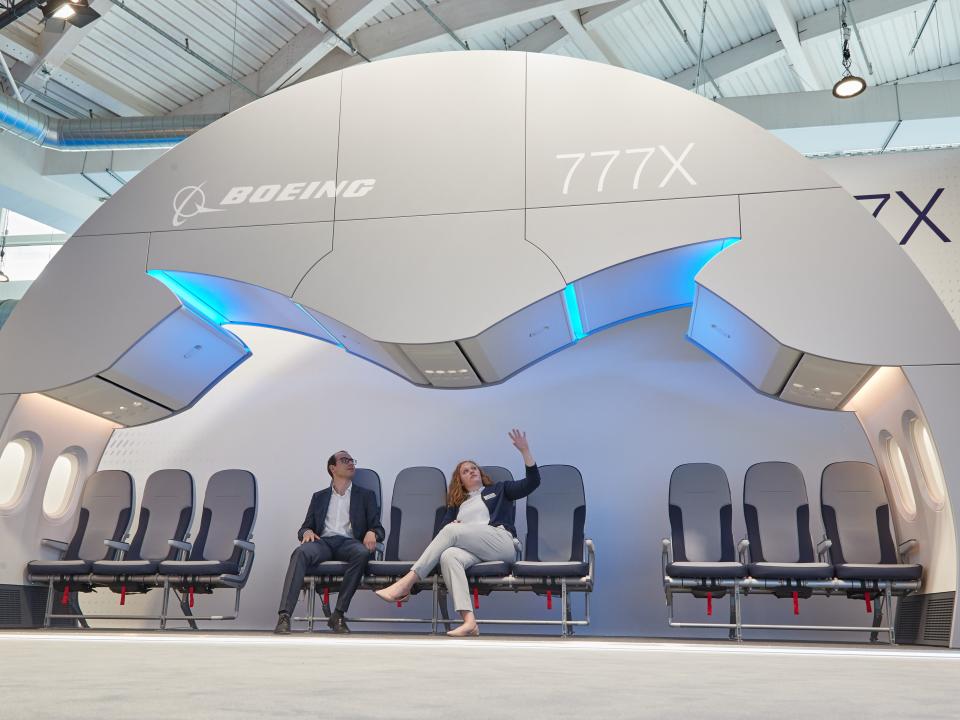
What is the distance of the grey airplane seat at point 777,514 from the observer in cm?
606

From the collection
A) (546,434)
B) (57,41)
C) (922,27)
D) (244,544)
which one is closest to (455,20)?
(57,41)

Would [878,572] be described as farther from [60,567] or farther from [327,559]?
[60,567]

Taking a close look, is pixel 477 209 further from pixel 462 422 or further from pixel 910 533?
pixel 910 533

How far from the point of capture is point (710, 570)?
567 centimetres

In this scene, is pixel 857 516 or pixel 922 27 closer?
pixel 857 516

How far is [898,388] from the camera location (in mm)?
5359

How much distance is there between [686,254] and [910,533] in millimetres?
2229

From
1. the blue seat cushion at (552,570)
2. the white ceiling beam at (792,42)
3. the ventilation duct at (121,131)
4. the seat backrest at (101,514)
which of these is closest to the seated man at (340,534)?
the blue seat cushion at (552,570)

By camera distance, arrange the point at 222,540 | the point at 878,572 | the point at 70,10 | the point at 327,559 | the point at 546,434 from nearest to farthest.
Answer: the point at 878,572
the point at 327,559
the point at 222,540
the point at 70,10
the point at 546,434

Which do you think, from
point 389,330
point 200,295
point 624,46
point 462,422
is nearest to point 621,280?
point 389,330

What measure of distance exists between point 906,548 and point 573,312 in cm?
253

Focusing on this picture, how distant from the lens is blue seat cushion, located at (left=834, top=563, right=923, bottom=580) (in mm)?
5371

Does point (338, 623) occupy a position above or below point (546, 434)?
below

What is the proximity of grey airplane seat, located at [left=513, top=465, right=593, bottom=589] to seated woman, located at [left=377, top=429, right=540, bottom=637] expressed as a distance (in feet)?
0.92
